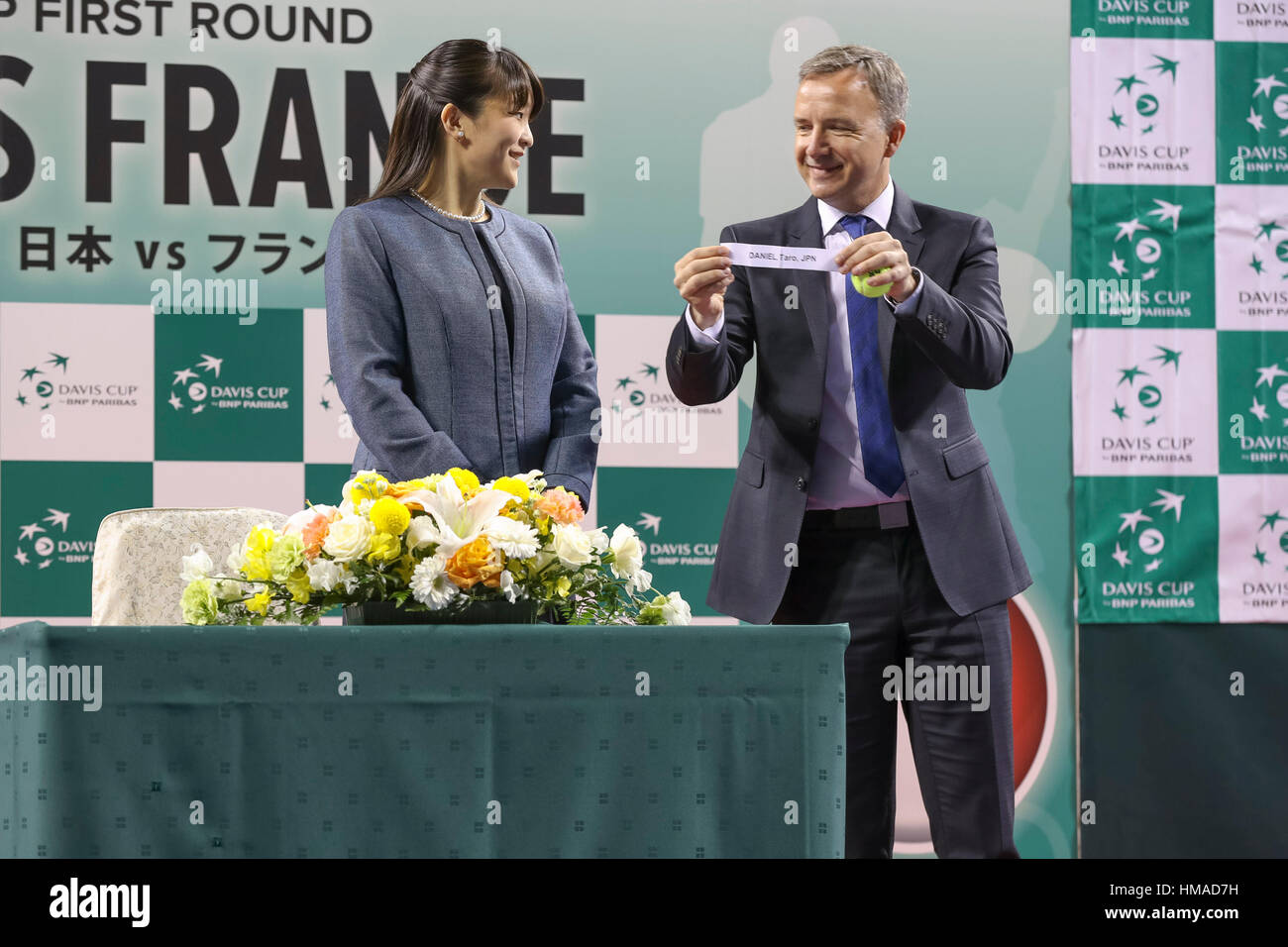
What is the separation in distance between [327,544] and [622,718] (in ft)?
1.34

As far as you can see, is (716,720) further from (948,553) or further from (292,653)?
(948,553)

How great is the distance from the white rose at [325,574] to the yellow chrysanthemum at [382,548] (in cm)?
4

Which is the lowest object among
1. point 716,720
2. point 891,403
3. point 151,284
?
point 716,720

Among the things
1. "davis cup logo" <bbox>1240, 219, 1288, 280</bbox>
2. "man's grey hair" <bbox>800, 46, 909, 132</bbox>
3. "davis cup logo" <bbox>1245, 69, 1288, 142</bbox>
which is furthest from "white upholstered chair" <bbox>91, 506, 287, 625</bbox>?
"davis cup logo" <bbox>1245, 69, 1288, 142</bbox>

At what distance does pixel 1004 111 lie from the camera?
3426mm

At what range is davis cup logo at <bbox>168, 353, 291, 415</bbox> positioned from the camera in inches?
128

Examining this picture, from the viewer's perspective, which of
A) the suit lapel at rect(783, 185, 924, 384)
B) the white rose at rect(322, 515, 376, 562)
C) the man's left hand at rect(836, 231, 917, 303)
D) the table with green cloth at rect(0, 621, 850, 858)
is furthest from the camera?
the suit lapel at rect(783, 185, 924, 384)

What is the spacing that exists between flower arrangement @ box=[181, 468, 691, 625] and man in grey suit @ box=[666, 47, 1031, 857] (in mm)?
666

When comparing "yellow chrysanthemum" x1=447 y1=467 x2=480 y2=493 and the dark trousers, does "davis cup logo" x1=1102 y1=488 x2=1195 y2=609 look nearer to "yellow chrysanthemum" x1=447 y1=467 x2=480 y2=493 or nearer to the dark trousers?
the dark trousers

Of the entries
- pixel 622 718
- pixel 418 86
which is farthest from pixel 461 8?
pixel 622 718

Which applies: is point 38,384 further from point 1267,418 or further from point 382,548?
point 1267,418

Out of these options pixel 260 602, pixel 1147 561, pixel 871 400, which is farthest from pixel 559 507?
pixel 1147 561

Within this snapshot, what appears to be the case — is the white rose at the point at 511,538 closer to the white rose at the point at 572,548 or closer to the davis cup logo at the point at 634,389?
the white rose at the point at 572,548

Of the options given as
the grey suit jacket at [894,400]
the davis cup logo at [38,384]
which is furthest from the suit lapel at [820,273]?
the davis cup logo at [38,384]
